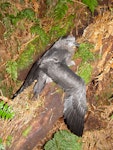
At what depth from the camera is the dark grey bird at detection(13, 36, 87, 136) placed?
4.73 meters

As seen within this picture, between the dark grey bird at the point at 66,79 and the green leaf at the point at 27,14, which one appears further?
the green leaf at the point at 27,14

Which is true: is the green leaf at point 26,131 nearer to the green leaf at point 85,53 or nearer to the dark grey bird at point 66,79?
the dark grey bird at point 66,79

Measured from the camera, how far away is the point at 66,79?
470 cm

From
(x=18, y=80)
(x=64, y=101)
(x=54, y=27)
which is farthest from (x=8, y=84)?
(x=64, y=101)

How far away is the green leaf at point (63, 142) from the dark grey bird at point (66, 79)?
0.32m

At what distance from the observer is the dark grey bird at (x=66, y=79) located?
4727 mm

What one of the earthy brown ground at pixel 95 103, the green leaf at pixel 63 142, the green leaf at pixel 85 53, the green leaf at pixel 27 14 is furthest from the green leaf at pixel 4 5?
the green leaf at pixel 63 142

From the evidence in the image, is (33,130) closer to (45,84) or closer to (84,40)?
(45,84)

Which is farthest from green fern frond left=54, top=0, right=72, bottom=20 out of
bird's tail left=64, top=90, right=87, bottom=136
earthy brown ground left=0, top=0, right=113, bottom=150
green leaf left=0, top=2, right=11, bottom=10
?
bird's tail left=64, top=90, right=87, bottom=136

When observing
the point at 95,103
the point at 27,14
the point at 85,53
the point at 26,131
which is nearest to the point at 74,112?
the point at 26,131

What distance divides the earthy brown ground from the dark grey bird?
0.62 ft

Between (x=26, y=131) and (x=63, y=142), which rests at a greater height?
(x=26, y=131)

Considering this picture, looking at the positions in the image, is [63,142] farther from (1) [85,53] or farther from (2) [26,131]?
(1) [85,53]

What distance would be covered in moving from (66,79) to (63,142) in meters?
1.36
